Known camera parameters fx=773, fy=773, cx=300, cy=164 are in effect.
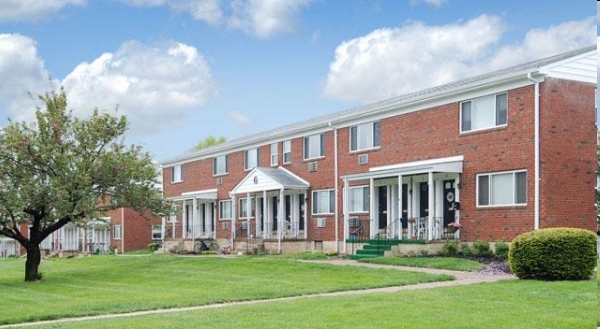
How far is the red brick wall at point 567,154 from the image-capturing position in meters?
22.7

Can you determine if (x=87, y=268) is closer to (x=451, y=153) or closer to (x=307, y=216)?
(x=307, y=216)

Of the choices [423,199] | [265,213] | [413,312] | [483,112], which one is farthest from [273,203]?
[413,312]

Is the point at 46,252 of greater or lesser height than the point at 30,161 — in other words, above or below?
below

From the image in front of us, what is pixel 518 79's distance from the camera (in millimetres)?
23141

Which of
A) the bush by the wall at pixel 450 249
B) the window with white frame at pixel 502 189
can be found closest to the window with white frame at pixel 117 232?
the bush by the wall at pixel 450 249

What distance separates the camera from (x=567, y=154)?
75.9 feet

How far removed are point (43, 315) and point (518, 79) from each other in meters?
15.2

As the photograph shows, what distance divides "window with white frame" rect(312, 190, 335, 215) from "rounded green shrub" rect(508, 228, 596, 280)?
Result: 47.9ft

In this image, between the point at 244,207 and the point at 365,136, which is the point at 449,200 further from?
the point at 244,207

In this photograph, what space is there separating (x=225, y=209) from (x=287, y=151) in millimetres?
6848

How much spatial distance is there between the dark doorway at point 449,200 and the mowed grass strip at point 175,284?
16.8 feet

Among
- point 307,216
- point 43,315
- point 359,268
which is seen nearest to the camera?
point 43,315

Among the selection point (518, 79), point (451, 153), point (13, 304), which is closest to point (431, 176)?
point (451, 153)

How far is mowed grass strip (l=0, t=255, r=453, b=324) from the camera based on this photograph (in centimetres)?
1589
